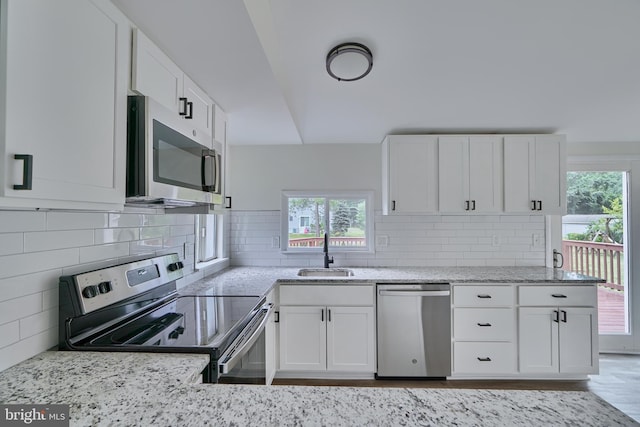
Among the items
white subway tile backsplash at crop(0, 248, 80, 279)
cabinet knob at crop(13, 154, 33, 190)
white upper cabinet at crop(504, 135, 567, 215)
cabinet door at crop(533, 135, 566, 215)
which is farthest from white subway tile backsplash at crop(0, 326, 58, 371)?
cabinet door at crop(533, 135, 566, 215)

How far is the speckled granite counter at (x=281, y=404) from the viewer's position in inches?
27.8

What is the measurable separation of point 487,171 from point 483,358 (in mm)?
1672

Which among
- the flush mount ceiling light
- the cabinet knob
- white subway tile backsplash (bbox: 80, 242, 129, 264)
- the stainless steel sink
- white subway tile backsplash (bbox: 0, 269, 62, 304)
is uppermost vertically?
the flush mount ceiling light

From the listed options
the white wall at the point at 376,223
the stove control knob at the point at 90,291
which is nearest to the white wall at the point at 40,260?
the stove control knob at the point at 90,291

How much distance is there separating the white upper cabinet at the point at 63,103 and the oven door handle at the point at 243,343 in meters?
0.73

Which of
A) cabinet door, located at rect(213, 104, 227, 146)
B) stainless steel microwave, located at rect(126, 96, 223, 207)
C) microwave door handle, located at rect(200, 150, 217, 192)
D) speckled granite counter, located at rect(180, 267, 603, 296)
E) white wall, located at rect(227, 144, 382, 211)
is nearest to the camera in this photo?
stainless steel microwave, located at rect(126, 96, 223, 207)

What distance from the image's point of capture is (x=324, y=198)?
322 cm

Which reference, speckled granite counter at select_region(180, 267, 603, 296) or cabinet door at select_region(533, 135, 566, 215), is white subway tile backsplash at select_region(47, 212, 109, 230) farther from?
cabinet door at select_region(533, 135, 566, 215)

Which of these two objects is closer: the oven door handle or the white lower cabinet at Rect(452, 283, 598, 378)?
the oven door handle

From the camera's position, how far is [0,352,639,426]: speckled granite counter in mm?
706

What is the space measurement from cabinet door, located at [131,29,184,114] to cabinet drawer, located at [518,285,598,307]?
2934 millimetres

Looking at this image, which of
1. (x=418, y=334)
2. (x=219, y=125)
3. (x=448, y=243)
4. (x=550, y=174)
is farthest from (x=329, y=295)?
(x=550, y=174)

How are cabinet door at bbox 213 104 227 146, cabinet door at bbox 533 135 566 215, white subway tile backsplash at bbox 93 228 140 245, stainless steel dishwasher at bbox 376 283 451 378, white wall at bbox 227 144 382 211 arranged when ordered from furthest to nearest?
1. white wall at bbox 227 144 382 211
2. cabinet door at bbox 533 135 566 215
3. stainless steel dishwasher at bbox 376 283 451 378
4. cabinet door at bbox 213 104 227 146
5. white subway tile backsplash at bbox 93 228 140 245

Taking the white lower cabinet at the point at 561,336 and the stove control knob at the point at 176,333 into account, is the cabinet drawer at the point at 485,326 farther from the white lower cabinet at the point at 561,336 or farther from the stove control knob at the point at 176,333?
the stove control knob at the point at 176,333
